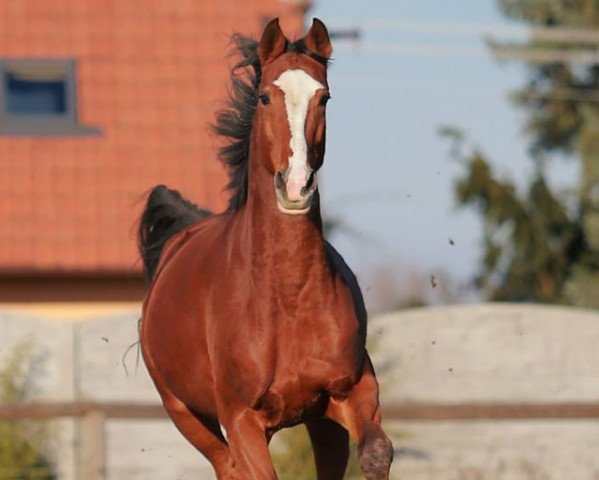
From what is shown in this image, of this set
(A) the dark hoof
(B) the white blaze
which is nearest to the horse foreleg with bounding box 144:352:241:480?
(A) the dark hoof

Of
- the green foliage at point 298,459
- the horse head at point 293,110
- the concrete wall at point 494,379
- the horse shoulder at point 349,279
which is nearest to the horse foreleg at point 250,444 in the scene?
the horse shoulder at point 349,279

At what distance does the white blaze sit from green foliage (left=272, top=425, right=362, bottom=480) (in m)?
5.11

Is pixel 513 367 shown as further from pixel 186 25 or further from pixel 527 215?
pixel 527 215

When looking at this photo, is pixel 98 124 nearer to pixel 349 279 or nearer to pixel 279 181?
pixel 349 279

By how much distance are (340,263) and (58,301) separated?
9.65 metres

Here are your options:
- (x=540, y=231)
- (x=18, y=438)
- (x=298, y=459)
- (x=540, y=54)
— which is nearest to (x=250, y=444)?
(x=298, y=459)

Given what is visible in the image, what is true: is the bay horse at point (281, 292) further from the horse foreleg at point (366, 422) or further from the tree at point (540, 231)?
the tree at point (540, 231)

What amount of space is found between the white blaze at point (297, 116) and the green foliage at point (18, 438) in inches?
229

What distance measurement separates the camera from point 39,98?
16766 mm

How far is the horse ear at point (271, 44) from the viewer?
19.0 feet

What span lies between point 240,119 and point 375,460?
1.55 metres

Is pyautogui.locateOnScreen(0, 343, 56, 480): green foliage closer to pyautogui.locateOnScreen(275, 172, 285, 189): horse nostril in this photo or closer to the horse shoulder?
the horse shoulder

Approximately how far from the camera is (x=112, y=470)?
474 inches

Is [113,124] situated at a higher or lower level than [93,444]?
higher
